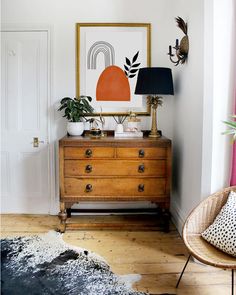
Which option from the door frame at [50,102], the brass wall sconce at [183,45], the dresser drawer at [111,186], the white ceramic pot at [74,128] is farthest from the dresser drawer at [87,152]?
the brass wall sconce at [183,45]

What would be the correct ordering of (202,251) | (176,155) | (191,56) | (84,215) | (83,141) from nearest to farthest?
1. (202,251)
2. (191,56)
3. (83,141)
4. (176,155)
5. (84,215)

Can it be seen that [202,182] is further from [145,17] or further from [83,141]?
[145,17]

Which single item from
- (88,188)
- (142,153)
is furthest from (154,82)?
(88,188)

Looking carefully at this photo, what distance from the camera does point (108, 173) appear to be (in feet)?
9.71

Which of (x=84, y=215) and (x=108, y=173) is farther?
(x=84, y=215)

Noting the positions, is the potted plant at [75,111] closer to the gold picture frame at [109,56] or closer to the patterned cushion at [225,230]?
the gold picture frame at [109,56]

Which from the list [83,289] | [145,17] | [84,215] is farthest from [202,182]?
[145,17]

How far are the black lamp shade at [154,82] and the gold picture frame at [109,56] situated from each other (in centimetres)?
43

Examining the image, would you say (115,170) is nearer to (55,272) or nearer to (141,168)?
(141,168)

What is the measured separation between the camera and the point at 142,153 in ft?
9.65

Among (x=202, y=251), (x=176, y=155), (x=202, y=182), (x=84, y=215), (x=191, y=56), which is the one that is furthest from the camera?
(x=84, y=215)

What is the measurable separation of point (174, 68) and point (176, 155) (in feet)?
3.04

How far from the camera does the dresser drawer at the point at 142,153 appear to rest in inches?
116

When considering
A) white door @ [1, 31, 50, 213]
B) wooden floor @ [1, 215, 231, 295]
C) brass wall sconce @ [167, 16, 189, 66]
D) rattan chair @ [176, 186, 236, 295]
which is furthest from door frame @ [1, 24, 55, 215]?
rattan chair @ [176, 186, 236, 295]
